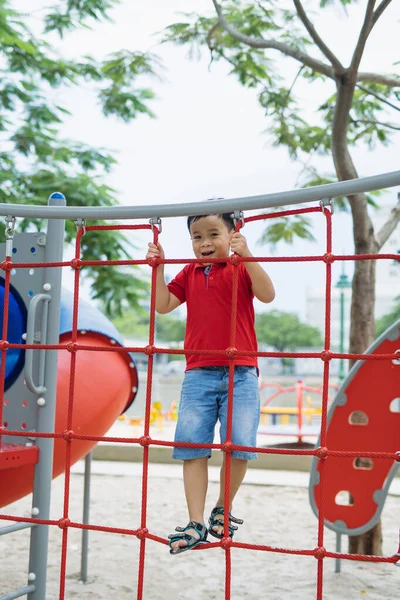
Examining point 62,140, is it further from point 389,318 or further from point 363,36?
point 389,318

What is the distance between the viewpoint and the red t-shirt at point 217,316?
222cm

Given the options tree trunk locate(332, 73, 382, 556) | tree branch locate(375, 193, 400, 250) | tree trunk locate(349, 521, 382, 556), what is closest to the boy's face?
tree trunk locate(332, 73, 382, 556)

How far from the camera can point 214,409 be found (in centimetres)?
222

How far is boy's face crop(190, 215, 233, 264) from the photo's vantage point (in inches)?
88.4

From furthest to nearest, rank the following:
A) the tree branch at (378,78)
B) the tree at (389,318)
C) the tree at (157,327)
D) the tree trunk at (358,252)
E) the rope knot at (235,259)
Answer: the tree at (157,327) < the tree at (389,318) < the tree branch at (378,78) < the tree trunk at (358,252) < the rope knot at (235,259)

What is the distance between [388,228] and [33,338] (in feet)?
7.92

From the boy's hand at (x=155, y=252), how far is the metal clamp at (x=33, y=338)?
19.6 inches

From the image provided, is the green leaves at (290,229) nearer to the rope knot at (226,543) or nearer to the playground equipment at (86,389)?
the playground equipment at (86,389)

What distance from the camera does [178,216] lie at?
7.23 ft

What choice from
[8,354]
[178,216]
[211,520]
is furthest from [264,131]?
[211,520]

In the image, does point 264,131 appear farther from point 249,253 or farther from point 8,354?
point 249,253

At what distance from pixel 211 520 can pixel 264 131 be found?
386 centimetres

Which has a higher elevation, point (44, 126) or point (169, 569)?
point (44, 126)

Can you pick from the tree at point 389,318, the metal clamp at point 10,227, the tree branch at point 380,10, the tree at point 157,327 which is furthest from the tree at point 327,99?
the tree at point 157,327
